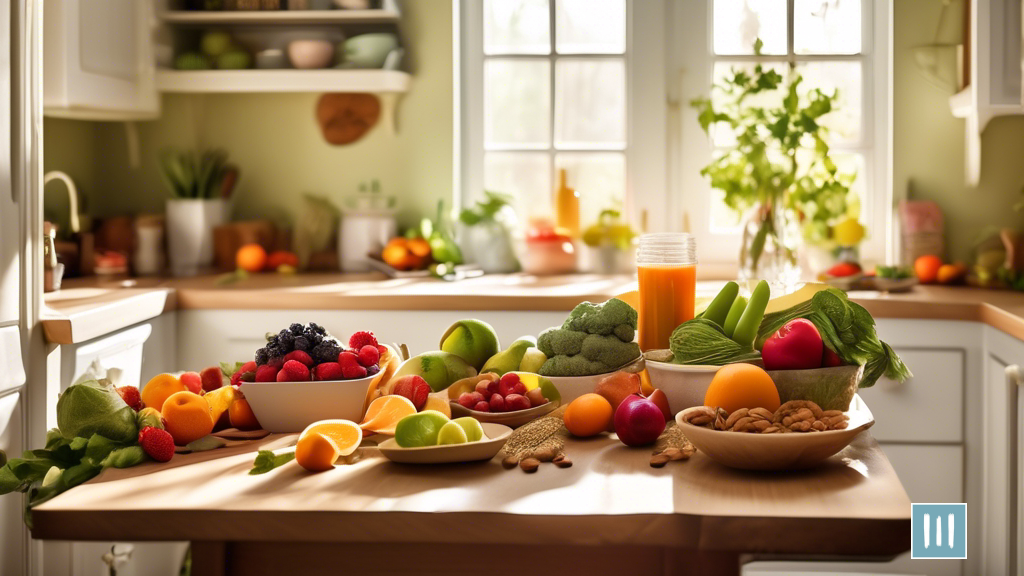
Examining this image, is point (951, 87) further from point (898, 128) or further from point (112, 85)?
point (112, 85)

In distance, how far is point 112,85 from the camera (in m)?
3.07

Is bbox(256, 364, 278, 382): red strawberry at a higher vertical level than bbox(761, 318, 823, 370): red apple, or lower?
lower

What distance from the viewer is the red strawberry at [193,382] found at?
1.49 m

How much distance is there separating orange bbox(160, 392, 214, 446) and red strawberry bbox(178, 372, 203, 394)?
161mm

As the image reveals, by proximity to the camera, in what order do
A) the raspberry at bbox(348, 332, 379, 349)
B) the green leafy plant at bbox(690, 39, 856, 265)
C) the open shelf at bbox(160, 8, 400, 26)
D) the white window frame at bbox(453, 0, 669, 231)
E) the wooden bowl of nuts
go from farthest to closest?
1. the white window frame at bbox(453, 0, 669, 231)
2. the open shelf at bbox(160, 8, 400, 26)
3. the green leafy plant at bbox(690, 39, 856, 265)
4. the raspberry at bbox(348, 332, 379, 349)
5. the wooden bowl of nuts

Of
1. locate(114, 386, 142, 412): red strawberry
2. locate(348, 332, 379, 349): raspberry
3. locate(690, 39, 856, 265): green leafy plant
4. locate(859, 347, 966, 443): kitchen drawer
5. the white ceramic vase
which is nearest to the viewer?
locate(114, 386, 142, 412): red strawberry

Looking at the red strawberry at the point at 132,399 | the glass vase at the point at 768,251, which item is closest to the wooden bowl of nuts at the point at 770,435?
the red strawberry at the point at 132,399

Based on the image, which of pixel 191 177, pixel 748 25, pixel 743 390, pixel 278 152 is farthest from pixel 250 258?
pixel 743 390

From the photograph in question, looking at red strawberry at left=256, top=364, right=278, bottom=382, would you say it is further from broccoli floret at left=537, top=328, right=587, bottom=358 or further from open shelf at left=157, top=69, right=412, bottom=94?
open shelf at left=157, top=69, right=412, bottom=94

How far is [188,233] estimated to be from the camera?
343cm

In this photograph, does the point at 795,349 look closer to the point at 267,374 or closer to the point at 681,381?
the point at 681,381

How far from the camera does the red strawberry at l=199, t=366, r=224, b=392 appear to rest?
1.51 metres

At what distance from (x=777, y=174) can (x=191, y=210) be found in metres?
1.95

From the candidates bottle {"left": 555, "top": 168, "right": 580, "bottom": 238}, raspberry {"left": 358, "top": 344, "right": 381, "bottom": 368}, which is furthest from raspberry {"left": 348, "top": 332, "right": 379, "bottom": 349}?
bottle {"left": 555, "top": 168, "right": 580, "bottom": 238}
